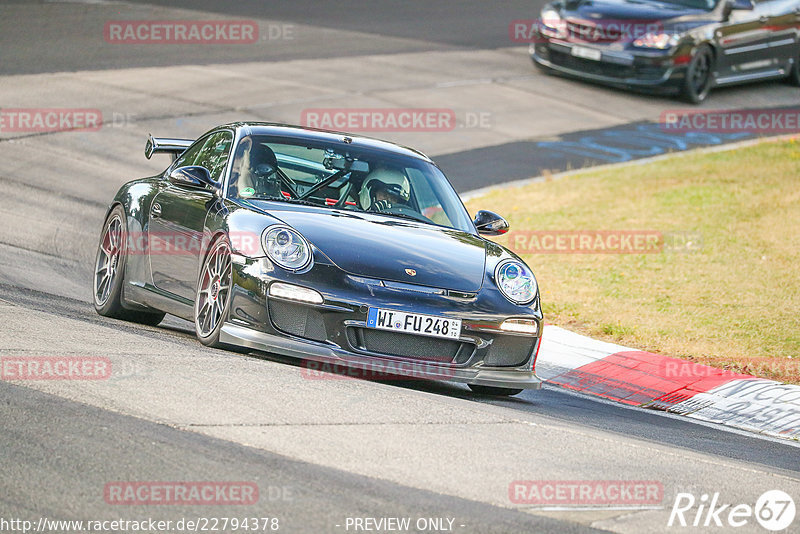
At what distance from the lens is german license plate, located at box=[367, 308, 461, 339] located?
22.4ft

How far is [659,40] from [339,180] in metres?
13.3

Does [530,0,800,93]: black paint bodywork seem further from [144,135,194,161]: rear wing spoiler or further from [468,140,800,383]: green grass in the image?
[144,135,194,161]: rear wing spoiler

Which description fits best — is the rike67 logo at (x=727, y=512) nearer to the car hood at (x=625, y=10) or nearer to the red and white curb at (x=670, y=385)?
the red and white curb at (x=670, y=385)

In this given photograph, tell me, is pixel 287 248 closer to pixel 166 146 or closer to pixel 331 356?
pixel 331 356

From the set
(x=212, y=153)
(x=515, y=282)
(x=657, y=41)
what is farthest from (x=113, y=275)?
(x=657, y=41)

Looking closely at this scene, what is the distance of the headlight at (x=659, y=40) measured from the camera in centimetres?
2022

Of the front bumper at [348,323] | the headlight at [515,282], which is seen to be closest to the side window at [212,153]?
the front bumper at [348,323]

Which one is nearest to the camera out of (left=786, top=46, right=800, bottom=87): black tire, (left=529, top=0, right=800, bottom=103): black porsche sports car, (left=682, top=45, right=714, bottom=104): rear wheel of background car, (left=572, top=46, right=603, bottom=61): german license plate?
(left=529, top=0, right=800, bottom=103): black porsche sports car

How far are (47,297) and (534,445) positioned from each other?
4425mm

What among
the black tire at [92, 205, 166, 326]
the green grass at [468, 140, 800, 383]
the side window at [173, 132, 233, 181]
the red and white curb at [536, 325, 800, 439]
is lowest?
the green grass at [468, 140, 800, 383]

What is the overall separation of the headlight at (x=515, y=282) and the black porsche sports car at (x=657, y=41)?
44.5 feet

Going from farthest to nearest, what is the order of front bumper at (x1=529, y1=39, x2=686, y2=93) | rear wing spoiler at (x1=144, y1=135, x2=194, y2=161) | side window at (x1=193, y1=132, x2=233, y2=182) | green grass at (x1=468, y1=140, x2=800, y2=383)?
front bumper at (x1=529, y1=39, x2=686, y2=93) → green grass at (x1=468, y1=140, x2=800, y2=383) → rear wing spoiler at (x1=144, y1=135, x2=194, y2=161) → side window at (x1=193, y1=132, x2=233, y2=182)

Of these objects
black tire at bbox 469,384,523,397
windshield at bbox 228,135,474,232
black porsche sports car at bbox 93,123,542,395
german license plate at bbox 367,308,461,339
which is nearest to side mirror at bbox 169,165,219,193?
black porsche sports car at bbox 93,123,542,395

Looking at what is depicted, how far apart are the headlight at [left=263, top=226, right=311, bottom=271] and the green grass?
3888 millimetres
